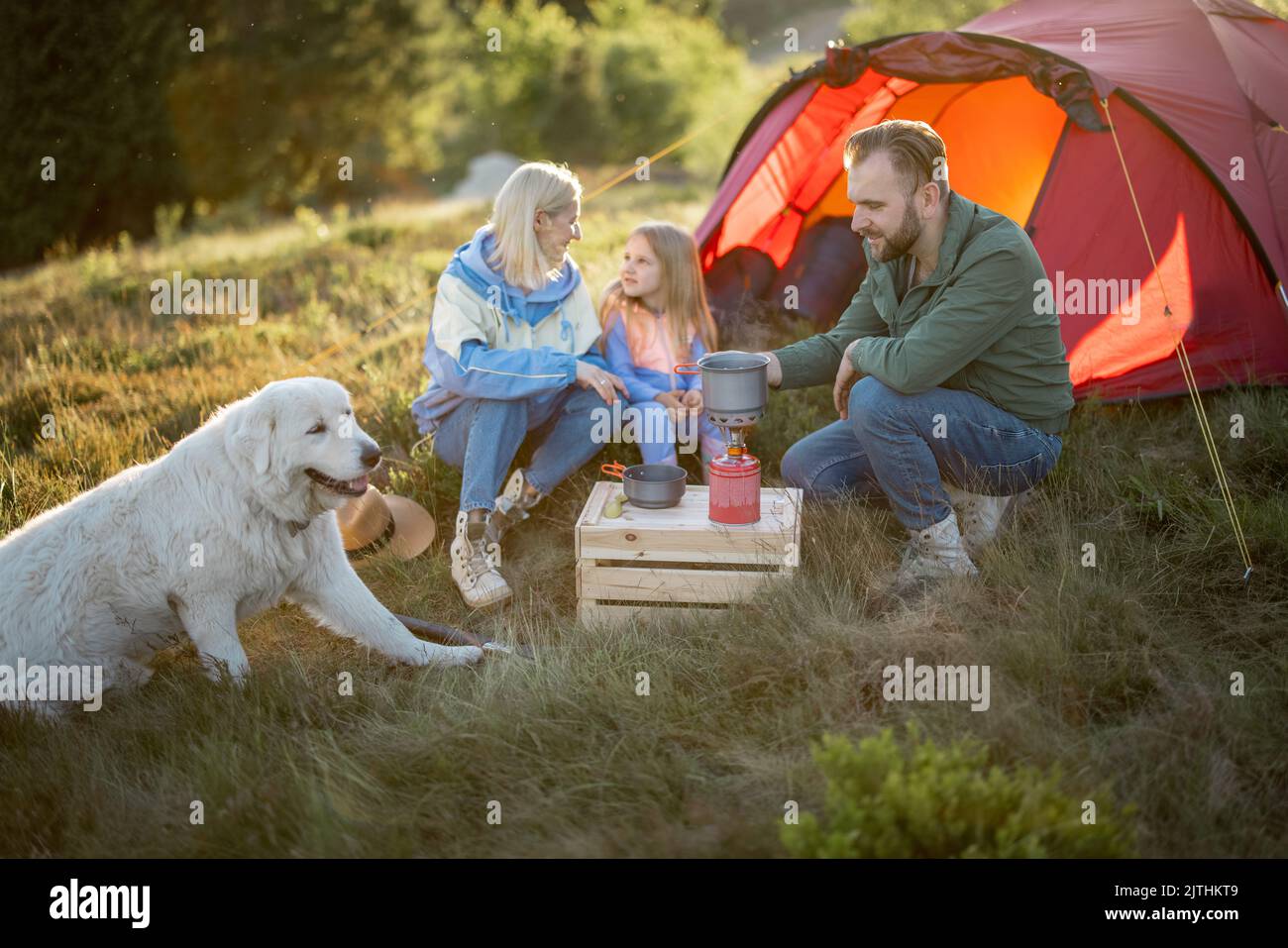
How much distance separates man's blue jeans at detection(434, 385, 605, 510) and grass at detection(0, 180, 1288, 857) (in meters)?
0.24

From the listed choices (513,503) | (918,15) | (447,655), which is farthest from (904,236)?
(918,15)

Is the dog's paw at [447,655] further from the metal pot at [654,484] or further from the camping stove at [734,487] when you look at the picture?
the camping stove at [734,487]

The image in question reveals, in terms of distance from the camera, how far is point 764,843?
246 cm

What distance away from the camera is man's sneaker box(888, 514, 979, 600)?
11.6ft

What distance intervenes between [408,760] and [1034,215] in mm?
4377

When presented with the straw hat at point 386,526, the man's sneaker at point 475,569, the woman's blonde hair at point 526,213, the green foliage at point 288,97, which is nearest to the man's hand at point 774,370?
the woman's blonde hair at point 526,213

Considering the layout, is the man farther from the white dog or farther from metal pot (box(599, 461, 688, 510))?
the white dog

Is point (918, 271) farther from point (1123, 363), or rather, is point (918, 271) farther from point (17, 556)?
point (17, 556)

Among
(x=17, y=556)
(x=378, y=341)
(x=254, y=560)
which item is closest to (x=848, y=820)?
(x=254, y=560)

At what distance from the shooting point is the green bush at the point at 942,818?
2.24 metres

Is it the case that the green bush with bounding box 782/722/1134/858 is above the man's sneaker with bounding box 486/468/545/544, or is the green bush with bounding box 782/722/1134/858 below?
below

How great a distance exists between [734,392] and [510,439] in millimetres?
1063

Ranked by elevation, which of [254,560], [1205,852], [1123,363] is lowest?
[1205,852]

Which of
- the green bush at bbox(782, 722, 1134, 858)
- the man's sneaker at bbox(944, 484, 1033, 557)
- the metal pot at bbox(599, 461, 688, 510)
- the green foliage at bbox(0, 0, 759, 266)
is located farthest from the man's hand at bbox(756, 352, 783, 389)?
the green foliage at bbox(0, 0, 759, 266)
